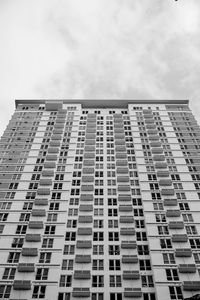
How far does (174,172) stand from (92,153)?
63.3ft

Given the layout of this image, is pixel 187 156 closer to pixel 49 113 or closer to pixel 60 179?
pixel 60 179

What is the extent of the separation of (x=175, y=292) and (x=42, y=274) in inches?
817

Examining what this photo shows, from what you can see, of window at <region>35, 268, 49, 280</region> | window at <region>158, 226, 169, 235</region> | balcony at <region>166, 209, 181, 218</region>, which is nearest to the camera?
window at <region>35, 268, 49, 280</region>

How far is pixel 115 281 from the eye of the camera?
4594cm

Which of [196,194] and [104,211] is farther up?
[196,194]

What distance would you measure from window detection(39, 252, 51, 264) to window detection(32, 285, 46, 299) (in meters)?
4.09

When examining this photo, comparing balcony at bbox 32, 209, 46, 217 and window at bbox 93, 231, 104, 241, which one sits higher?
balcony at bbox 32, 209, 46, 217

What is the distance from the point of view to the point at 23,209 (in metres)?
56.2

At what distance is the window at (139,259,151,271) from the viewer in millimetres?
47812

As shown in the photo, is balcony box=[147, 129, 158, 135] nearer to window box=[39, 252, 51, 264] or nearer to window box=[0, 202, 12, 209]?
window box=[0, 202, 12, 209]

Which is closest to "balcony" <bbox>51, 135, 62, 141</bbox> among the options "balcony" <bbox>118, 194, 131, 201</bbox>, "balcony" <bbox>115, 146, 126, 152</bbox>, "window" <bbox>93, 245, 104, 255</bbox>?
"balcony" <bbox>115, 146, 126, 152</bbox>

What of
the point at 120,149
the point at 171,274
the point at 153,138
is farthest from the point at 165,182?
the point at 171,274

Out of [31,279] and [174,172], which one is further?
[174,172]

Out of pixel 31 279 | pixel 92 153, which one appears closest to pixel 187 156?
pixel 92 153
